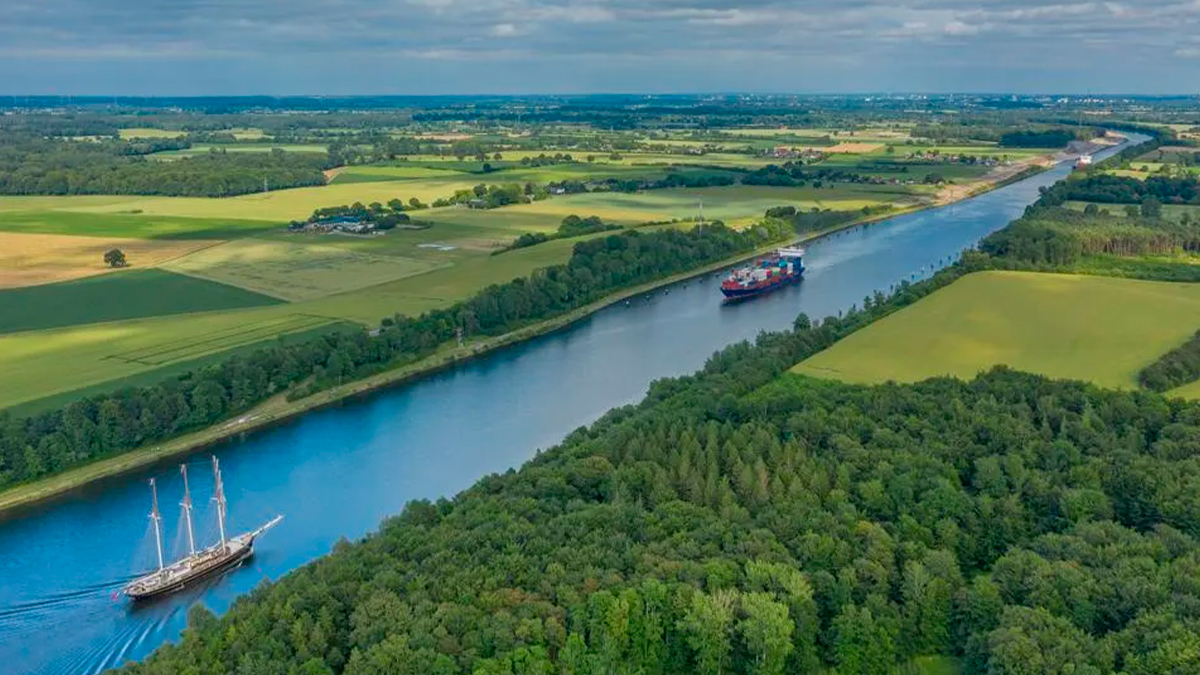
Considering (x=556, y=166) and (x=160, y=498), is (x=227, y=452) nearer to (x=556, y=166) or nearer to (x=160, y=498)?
(x=160, y=498)

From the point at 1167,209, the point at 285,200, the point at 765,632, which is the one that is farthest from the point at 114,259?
the point at 1167,209

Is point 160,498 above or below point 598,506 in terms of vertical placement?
below

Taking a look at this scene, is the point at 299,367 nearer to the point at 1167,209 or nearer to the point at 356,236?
the point at 356,236

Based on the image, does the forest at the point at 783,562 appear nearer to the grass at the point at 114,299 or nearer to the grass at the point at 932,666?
the grass at the point at 932,666

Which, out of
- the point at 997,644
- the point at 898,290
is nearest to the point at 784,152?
the point at 898,290

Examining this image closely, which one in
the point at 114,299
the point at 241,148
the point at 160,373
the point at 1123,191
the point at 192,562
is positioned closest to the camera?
the point at 192,562

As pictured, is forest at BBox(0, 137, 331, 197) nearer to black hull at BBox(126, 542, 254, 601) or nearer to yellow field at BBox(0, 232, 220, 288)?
yellow field at BBox(0, 232, 220, 288)
